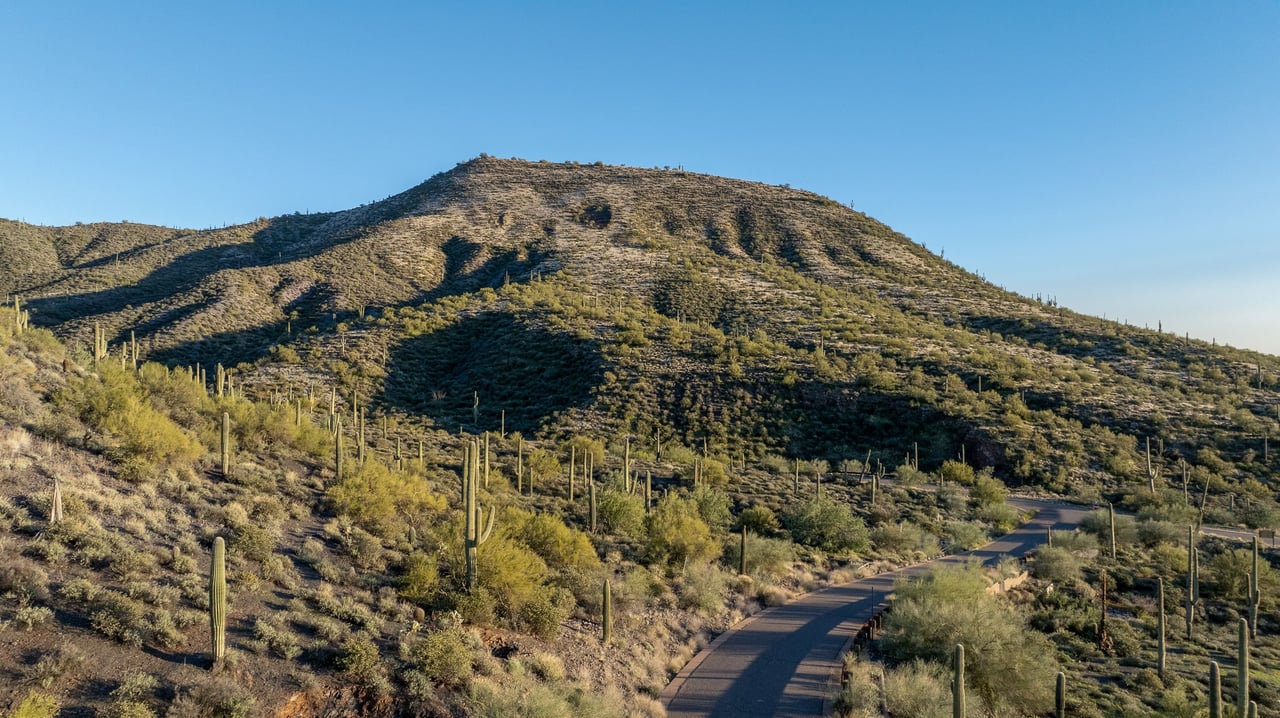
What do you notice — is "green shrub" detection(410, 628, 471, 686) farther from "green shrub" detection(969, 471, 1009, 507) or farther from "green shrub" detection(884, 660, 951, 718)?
"green shrub" detection(969, 471, 1009, 507)

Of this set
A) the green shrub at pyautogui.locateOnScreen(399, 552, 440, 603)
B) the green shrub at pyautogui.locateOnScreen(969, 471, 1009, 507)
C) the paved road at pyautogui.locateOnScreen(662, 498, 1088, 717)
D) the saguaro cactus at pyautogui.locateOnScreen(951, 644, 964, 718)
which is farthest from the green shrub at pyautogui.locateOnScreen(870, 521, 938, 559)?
the green shrub at pyautogui.locateOnScreen(399, 552, 440, 603)

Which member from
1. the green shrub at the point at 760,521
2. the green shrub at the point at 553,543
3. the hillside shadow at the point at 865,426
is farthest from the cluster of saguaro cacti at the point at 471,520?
the hillside shadow at the point at 865,426

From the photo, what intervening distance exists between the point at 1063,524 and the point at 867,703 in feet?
76.3

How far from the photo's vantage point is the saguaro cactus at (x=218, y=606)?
29.0 feet

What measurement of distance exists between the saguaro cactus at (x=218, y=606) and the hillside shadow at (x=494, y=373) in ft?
97.0

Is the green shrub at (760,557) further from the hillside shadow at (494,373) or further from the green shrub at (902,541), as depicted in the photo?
the hillside shadow at (494,373)

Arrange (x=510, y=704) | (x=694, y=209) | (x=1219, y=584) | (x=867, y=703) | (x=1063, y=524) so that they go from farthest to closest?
1. (x=694, y=209)
2. (x=1063, y=524)
3. (x=1219, y=584)
4. (x=867, y=703)
5. (x=510, y=704)

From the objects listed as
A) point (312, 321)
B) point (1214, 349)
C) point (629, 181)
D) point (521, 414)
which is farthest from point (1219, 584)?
point (629, 181)

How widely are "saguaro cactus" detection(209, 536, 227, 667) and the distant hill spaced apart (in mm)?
28344

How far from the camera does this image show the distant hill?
129 feet

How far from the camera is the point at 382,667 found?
988 centimetres

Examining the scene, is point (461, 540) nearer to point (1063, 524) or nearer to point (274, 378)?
point (1063, 524)

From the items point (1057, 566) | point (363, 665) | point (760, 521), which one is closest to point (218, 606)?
point (363, 665)

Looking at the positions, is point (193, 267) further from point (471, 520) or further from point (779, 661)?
point (779, 661)
